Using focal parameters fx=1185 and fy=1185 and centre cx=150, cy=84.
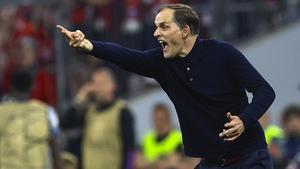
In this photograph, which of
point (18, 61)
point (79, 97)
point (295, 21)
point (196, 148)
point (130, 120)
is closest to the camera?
point (196, 148)

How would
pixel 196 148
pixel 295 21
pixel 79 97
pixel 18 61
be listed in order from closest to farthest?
pixel 196 148 < pixel 79 97 < pixel 295 21 < pixel 18 61

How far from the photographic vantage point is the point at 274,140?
12.2 metres

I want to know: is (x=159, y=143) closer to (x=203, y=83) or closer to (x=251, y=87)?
(x=203, y=83)

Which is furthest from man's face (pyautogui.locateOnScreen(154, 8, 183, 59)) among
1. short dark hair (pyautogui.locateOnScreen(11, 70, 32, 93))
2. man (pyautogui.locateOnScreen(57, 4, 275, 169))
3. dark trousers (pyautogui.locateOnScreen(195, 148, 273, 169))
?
short dark hair (pyautogui.locateOnScreen(11, 70, 32, 93))

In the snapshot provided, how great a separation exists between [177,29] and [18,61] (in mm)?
8074

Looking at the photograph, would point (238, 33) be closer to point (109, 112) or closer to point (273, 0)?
point (273, 0)

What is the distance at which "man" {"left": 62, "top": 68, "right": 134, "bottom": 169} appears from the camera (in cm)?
1232

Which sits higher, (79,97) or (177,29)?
(177,29)

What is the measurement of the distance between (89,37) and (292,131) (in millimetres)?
3853

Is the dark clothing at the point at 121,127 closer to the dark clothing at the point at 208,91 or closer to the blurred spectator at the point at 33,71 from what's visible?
the blurred spectator at the point at 33,71

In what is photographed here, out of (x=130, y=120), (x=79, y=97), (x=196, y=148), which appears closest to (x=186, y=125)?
(x=196, y=148)

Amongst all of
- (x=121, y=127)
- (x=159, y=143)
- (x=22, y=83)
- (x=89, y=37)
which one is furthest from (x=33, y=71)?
(x=22, y=83)

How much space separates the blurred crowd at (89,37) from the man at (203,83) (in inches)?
188

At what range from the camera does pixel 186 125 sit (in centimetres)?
791
